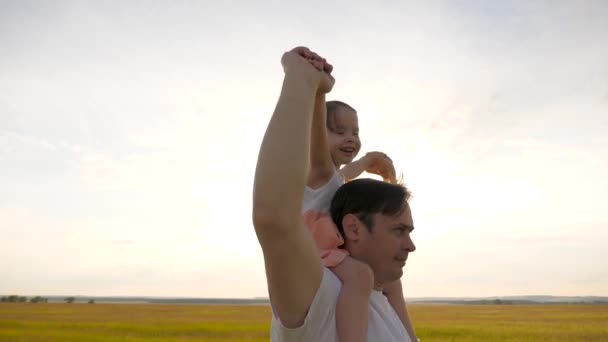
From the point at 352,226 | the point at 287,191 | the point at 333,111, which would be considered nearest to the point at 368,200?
the point at 352,226

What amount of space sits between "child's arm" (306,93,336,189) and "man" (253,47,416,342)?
104 millimetres

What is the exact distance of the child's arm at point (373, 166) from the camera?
207 centimetres

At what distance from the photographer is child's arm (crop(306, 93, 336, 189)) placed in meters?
1.21

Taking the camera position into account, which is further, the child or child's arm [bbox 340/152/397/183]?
child's arm [bbox 340/152/397/183]

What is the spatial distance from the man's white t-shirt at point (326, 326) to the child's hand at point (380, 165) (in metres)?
0.79

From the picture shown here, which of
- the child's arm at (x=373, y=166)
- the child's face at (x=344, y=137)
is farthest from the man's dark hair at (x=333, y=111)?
the child's arm at (x=373, y=166)

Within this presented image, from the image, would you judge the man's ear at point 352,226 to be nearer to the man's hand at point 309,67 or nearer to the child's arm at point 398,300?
the man's hand at point 309,67

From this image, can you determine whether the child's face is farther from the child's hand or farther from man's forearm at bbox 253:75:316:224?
man's forearm at bbox 253:75:316:224

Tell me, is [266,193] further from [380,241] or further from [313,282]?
[380,241]

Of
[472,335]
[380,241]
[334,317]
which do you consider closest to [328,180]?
[380,241]

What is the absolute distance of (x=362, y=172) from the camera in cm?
226

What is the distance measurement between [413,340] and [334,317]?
0.57 metres

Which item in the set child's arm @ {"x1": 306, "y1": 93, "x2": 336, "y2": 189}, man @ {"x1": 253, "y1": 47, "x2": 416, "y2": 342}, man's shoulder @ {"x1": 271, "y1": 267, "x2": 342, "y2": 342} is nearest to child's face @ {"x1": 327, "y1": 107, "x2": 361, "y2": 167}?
child's arm @ {"x1": 306, "y1": 93, "x2": 336, "y2": 189}

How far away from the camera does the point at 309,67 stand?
96 cm
